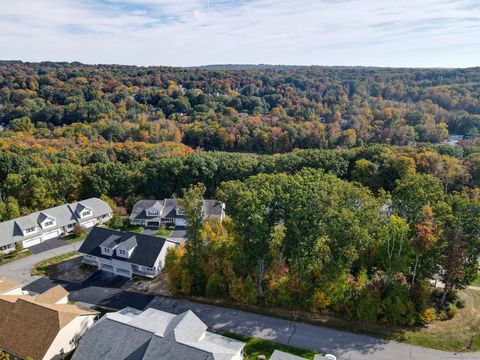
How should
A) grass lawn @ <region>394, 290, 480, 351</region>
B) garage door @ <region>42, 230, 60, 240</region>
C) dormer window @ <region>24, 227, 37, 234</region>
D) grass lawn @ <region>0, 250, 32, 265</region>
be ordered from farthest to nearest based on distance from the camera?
1. garage door @ <region>42, 230, 60, 240</region>
2. dormer window @ <region>24, 227, 37, 234</region>
3. grass lawn @ <region>0, 250, 32, 265</region>
4. grass lawn @ <region>394, 290, 480, 351</region>

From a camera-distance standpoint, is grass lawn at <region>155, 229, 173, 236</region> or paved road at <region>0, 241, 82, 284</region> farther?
grass lawn at <region>155, 229, 173, 236</region>

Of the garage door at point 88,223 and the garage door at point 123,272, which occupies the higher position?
the garage door at point 88,223

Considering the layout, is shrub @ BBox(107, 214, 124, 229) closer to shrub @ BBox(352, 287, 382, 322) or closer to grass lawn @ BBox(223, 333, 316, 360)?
grass lawn @ BBox(223, 333, 316, 360)

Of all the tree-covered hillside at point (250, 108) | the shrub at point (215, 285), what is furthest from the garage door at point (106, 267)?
the tree-covered hillside at point (250, 108)

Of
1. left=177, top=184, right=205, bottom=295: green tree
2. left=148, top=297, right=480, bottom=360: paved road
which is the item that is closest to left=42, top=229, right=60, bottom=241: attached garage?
left=148, top=297, right=480, bottom=360: paved road

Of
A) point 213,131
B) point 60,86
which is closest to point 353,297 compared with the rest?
point 213,131

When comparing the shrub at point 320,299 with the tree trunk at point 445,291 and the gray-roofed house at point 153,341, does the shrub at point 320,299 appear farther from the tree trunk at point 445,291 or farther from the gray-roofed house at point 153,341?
the tree trunk at point 445,291

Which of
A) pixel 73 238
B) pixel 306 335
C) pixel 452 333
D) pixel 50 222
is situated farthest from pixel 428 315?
pixel 50 222
